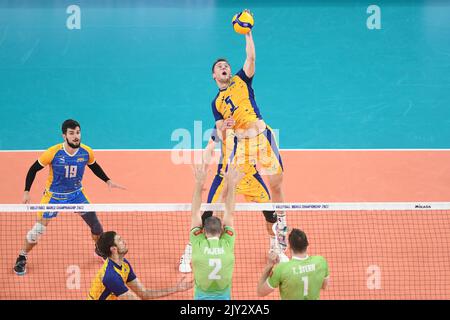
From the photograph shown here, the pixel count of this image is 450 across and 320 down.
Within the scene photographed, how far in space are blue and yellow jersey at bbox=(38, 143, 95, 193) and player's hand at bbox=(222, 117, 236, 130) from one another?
8.79 ft

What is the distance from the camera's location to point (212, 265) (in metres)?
7.17

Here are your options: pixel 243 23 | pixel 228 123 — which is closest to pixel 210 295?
pixel 228 123

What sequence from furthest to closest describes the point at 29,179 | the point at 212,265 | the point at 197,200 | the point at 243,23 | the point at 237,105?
the point at 237,105 < the point at 243,23 < the point at 29,179 < the point at 197,200 < the point at 212,265

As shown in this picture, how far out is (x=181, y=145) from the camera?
15680mm

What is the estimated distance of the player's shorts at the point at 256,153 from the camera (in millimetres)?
10453

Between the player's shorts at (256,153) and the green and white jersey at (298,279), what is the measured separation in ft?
11.6

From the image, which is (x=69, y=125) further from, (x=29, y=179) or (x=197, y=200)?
(x=197, y=200)

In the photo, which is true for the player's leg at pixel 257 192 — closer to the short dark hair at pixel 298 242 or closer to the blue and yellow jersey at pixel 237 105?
the blue and yellow jersey at pixel 237 105

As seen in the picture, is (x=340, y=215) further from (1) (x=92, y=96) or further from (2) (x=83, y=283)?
(1) (x=92, y=96)

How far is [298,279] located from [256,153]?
3.93m

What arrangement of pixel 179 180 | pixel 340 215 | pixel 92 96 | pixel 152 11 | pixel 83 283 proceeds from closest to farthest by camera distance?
pixel 83 283
pixel 340 215
pixel 179 180
pixel 92 96
pixel 152 11

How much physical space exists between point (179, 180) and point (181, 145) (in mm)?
1819

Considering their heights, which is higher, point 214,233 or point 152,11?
point 152,11

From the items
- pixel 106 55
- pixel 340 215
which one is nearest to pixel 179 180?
pixel 340 215
